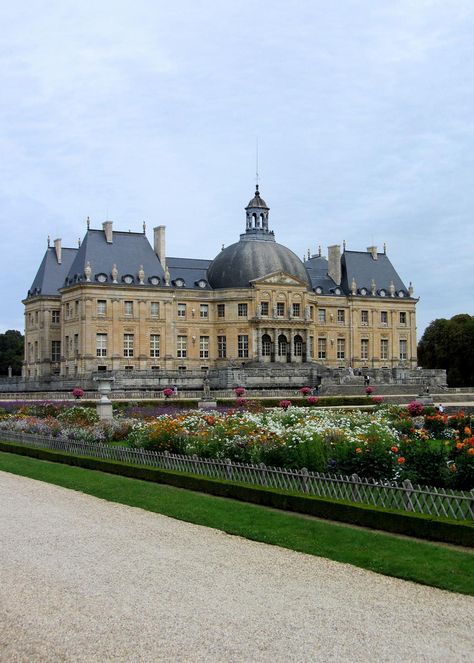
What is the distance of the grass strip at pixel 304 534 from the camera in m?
10.6

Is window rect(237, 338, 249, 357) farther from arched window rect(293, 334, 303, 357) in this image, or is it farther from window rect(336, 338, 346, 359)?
window rect(336, 338, 346, 359)

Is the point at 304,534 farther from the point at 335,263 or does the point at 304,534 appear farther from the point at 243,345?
the point at 335,263

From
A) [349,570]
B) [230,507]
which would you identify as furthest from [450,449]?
[349,570]

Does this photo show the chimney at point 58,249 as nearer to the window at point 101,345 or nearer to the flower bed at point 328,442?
the window at point 101,345

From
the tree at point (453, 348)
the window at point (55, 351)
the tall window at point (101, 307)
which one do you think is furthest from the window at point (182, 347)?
the tree at point (453, 348)

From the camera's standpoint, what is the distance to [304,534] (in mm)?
12773

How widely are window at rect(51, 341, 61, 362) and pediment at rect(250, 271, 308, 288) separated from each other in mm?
16807

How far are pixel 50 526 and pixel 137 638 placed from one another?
582 cm

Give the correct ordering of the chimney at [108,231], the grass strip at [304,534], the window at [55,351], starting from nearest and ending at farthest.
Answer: the grass strip at [304,534]
the chimney at [108,231]
the window at [55,351]

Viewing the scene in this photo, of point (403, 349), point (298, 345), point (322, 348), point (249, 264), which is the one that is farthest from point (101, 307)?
point (403, 349)

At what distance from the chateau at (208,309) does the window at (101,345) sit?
3.1 inches

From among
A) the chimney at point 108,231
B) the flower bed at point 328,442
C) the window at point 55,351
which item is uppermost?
the chimney at point 108,231

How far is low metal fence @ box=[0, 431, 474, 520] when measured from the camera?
12.6 m

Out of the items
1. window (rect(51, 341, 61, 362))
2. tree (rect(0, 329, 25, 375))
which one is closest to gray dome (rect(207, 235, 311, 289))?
window (rect(51, 341, 61, 362))
